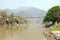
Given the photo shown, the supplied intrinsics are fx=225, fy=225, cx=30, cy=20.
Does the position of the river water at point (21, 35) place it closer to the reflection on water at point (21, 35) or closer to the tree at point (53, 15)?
the reflection on water at point (21, 35)

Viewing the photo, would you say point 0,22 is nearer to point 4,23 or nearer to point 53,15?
point 4,23

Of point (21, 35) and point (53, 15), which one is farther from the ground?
point (53, 15)

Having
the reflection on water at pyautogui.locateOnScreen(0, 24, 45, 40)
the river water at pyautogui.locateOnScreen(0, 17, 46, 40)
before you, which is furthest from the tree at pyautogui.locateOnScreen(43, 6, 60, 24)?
the reflection on water at pyautogui.locateOnScreen(0, 24, 45, 40)

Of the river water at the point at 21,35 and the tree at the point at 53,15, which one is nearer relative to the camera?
the river water at the point at 21,35

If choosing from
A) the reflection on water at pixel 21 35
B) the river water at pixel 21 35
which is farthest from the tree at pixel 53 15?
the reflection on water at pixel 21 35

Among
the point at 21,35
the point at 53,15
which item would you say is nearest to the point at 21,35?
the point at 21,35

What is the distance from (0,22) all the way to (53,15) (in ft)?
A: 57.9

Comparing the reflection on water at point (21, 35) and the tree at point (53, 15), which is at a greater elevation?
the tree at point (53, 15)

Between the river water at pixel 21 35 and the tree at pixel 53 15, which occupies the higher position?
the tree at pixel 53 15

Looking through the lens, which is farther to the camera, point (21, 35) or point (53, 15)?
point (53, 15)

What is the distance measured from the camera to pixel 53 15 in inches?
2330

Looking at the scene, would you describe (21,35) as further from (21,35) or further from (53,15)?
(53,15)

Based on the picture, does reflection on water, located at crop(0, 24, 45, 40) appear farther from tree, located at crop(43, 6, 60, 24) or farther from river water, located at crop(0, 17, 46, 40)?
tree, located at crop(43, 6, 60, 24)

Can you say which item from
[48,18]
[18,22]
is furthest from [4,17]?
[48,18]
